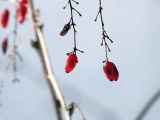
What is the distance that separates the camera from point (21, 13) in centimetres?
357

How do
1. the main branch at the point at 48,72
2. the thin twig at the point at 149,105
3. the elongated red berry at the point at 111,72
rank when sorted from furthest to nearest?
the main branch at the point at 48,72 < the elongated red berry at the point at 111,72 < the thin twig at the point at 149,105

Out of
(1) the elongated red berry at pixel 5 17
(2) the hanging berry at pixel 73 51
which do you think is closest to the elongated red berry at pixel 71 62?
(2) the hanging berry at pixel 73 51

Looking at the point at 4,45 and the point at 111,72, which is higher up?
the point at 4,45

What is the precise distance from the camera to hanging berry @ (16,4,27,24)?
351 cm

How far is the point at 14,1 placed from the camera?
3.33 m

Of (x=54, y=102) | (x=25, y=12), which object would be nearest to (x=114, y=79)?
(x=54, y=102)

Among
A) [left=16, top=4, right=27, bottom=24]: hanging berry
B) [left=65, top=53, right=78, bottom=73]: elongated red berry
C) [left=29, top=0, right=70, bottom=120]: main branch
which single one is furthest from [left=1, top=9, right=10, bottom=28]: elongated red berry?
[left=65, top=53, right=78, bottom=73]: elongated red berry

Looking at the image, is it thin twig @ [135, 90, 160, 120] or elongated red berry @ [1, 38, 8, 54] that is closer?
thin twig @ [135, 90, 160, 120]

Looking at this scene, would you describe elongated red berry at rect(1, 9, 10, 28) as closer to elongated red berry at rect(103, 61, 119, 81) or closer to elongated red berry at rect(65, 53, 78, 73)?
elongated red berry at rect(65, 53, 78, 73)

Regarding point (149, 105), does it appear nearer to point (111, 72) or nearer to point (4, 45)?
point (111, 72)

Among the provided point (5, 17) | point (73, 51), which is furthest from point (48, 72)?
point (5, 17)

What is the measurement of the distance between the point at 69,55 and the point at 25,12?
44.1 inches

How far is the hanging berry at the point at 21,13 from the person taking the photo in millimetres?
3511

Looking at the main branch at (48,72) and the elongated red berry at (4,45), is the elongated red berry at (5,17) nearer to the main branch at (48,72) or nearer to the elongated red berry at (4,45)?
the elongated red berry at (4,45)
